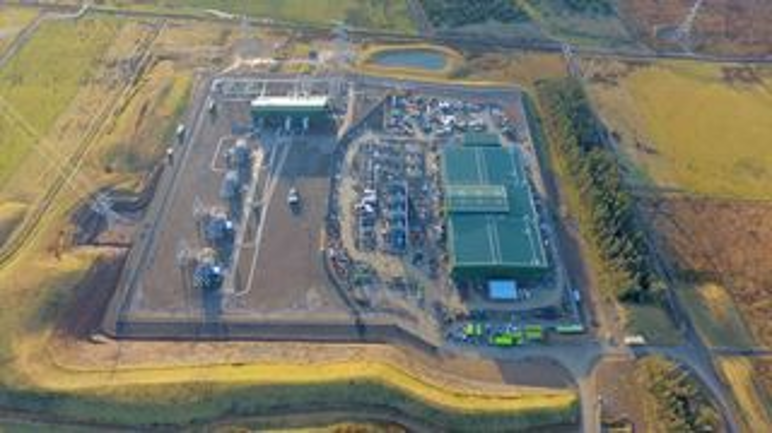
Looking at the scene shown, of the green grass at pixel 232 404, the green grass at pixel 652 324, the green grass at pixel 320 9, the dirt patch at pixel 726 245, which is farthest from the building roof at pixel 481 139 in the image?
the green grass at pixel 232 404

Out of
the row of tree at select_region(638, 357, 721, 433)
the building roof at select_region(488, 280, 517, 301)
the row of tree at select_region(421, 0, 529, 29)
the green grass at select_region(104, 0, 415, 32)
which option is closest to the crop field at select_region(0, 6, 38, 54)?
the green grass at select_region(104, 0, 415, 32)

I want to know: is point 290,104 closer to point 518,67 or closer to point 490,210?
point 490,210

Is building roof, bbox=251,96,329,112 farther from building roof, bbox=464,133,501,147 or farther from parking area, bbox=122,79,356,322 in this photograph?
building roof, bbox=464,133,501,147

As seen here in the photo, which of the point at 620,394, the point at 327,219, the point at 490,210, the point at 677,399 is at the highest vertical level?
the point at 327,219

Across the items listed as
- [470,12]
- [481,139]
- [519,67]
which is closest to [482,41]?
[470,12]

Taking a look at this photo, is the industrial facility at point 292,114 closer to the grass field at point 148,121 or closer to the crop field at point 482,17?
the grass field at point 148,121
